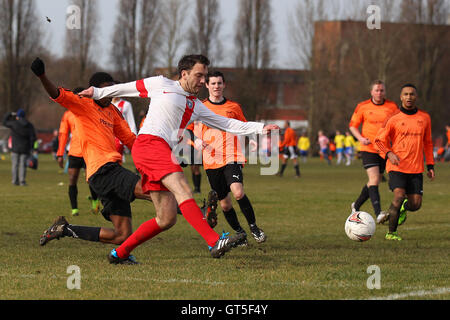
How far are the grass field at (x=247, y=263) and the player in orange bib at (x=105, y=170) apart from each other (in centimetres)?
30

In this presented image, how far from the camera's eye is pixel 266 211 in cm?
1377

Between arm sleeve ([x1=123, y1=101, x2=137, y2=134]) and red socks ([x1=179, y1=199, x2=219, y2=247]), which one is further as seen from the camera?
arm sleeve ([x1=123, y1=101, x2=137, y2=134])

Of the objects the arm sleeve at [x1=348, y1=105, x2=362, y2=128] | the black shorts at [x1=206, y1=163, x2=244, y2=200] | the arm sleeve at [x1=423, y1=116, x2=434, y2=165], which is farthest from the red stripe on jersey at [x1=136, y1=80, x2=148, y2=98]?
the arm sleeve at [x1=348, y1=105, x2=362, y2=128]

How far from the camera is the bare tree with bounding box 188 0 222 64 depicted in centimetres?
5717

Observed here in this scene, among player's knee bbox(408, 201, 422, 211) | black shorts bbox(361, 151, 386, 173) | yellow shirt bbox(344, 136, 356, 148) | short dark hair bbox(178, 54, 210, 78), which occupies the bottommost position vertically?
yellow shirt bbox(344, 136, 356, 148)

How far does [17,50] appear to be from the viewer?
54.9 meters

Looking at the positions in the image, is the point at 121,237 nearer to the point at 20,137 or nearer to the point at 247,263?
the point at 247,263

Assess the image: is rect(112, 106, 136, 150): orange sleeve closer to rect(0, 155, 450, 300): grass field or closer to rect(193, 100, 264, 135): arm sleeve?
rect(193, 100, 264, 135): arm sleeve

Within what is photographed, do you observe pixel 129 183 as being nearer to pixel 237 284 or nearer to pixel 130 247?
pixel 130 247

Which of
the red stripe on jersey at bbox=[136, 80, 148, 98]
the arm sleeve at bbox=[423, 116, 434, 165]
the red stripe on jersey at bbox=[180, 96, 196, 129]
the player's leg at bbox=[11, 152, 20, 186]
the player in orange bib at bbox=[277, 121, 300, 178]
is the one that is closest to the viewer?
the red stripe on jersey at bbox=[136, 80, 148, 98]

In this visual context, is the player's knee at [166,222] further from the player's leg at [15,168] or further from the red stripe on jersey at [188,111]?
the player's leg at [15,168]

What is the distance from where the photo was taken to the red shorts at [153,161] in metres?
6.70

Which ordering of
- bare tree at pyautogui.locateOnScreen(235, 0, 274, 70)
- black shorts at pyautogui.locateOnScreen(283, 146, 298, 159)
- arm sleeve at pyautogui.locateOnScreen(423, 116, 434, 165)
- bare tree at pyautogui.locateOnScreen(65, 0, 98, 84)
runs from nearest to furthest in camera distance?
1. arm sleeve at pyautogui.locateOnScreen(423, 116, 434, 165)
2. black shorts at pyautogui.locateOnScreen(283, 146, 298, 159)
3. bare tree at pyautogui.locateOnScreen(65, 0, 98, 84)
4. bare tree at pyautogui.locateOnScreen(235, 0, 274, 70)

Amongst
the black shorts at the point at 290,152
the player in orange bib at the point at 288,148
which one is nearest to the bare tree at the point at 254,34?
the player in orange bib at the point at 288,148
